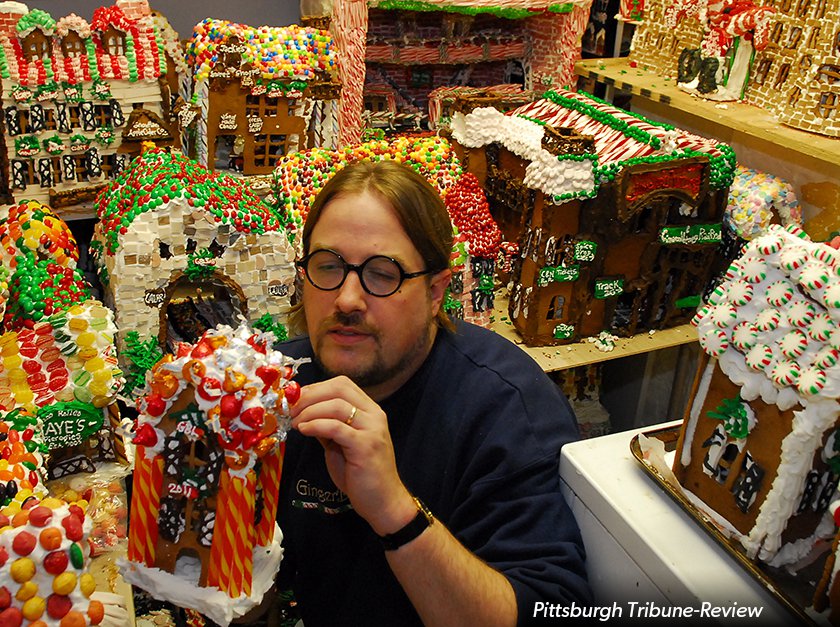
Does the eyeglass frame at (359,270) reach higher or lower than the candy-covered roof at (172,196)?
higher

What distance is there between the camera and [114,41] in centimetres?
246

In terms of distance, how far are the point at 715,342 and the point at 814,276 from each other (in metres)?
0.18

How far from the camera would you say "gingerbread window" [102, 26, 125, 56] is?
2436 millimetres

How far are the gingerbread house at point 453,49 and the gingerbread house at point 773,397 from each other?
2073 mm

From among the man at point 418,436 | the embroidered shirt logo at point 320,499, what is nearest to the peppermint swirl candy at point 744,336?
the man at point 418,436

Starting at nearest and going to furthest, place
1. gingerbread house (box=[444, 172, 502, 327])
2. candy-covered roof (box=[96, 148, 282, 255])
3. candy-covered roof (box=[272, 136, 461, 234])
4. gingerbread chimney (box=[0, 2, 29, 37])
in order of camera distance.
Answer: candy-covered roof (box=[96, 148, 282, 255])
gingerbread chimney (box=[0, 2, 29, 37])
candy-covered roof (box=[272, 136, 461, 234])
gingerbread house (box=[444, 172, 502, 327])

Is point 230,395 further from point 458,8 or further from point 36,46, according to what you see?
point 458,8

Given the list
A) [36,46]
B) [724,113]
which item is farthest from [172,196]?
[724,113]

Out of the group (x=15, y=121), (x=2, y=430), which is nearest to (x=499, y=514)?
(x=2, y=430)

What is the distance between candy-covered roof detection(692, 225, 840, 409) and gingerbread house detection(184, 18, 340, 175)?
1.95 m

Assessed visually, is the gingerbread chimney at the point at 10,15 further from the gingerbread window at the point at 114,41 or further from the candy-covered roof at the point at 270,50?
the candy-covered roof at the point at 270,50

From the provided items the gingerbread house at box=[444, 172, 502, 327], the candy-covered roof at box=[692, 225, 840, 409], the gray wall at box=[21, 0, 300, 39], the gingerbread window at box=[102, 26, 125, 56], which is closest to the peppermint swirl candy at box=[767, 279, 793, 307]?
the candy-covered roof at box=[692, 225, 840, 409]

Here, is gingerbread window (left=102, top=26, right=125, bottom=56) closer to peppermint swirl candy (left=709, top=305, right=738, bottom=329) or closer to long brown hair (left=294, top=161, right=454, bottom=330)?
long brown hair (left=294, top=161, right=454, bottom=330)

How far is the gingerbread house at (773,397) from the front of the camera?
3.33 feet
